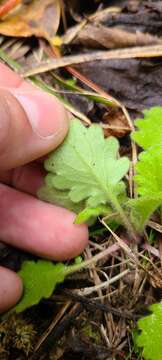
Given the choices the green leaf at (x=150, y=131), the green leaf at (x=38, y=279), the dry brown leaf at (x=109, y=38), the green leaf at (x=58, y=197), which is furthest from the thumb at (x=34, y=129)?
the dry brown leaf at (x=109, y=38)

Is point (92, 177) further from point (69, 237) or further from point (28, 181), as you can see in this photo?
point (28, 181)

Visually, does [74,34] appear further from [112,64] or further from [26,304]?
[26,304]

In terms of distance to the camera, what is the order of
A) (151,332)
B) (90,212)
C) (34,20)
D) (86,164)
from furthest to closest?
1. (34,20)
2. (86,164)
3. (90,212)
4. (151,332)

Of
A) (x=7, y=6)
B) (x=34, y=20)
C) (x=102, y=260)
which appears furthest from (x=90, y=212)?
(x=7, y=6)

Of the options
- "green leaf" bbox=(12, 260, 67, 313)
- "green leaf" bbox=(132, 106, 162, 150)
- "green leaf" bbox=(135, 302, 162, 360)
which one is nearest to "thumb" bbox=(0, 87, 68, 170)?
"green leaf" bbox=(132, 106, 162, 150)

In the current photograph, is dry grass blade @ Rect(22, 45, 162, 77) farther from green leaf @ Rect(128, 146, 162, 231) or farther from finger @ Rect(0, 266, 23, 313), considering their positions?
finger @ Rect(0, 266, 23, 313)

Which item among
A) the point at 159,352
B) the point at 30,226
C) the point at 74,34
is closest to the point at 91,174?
the point at 30,226
